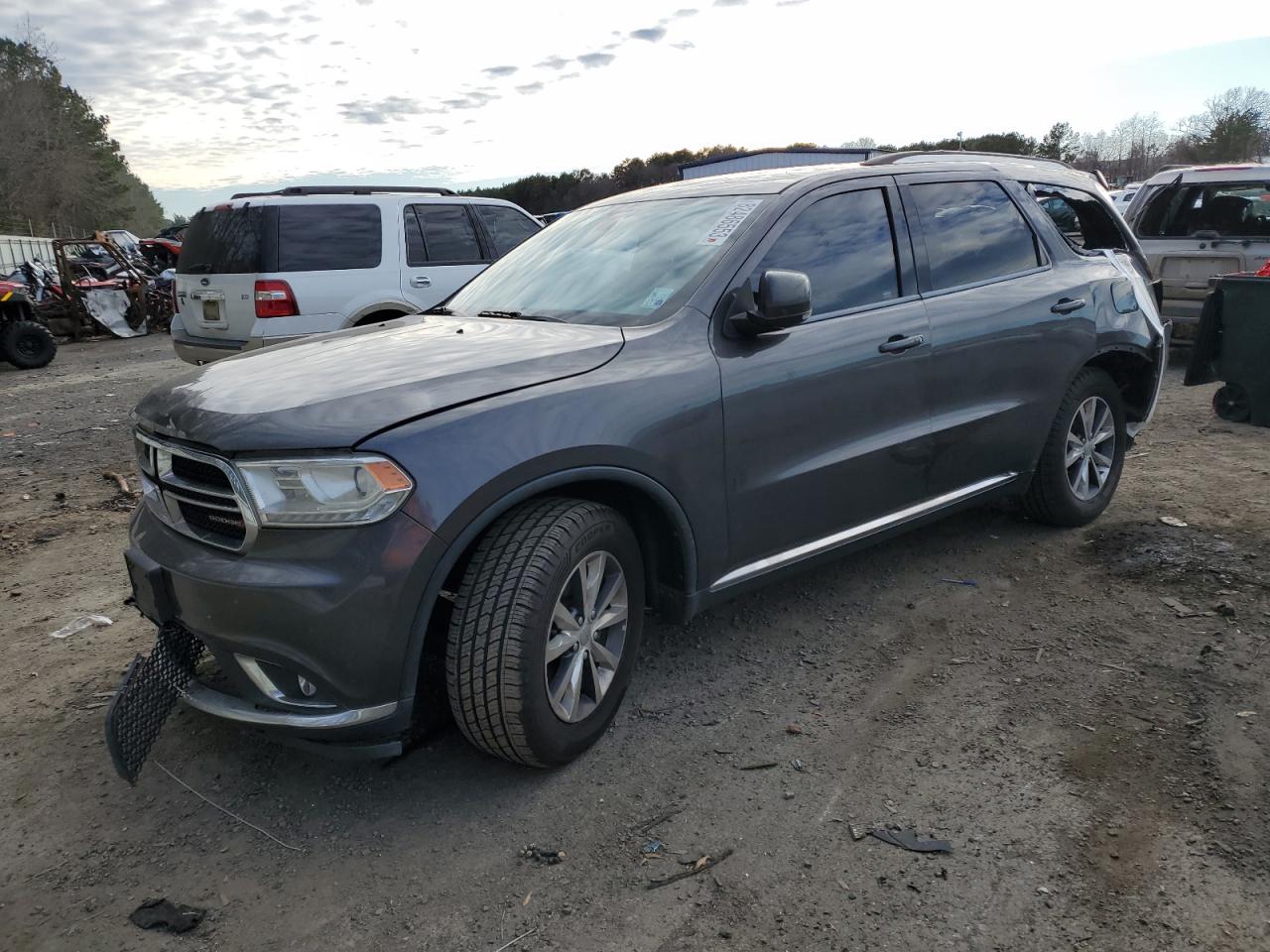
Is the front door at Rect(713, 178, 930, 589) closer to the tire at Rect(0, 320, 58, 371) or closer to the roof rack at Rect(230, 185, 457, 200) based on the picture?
the roof rack at Rect(230, 185, 457, 200)

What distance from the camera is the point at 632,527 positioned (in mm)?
3291

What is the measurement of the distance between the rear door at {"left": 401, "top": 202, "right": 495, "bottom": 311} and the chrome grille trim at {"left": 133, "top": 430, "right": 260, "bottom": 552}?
18.7ft

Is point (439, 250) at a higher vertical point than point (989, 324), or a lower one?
higher

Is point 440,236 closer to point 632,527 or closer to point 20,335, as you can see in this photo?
point 632,527

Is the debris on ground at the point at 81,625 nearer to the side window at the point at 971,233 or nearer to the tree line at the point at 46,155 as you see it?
the side window at the point at 971,233

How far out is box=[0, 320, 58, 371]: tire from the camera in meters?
13.7

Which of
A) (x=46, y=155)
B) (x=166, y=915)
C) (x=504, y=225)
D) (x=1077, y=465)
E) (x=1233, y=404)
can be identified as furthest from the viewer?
(x=46, y=155)

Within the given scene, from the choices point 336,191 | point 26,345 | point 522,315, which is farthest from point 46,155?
point 522,315

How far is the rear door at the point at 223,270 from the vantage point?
802 cm

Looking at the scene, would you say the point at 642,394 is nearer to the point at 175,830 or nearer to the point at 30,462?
the point at 175,830

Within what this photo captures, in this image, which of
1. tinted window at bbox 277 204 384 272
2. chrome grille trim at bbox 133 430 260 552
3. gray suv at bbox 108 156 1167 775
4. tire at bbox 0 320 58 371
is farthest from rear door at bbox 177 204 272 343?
tire at bbox 0 320 58 371

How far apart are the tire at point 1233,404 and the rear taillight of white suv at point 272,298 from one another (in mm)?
6934

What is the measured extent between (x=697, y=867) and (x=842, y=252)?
7.74ft

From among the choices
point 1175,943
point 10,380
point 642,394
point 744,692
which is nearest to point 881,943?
point 1175,943
